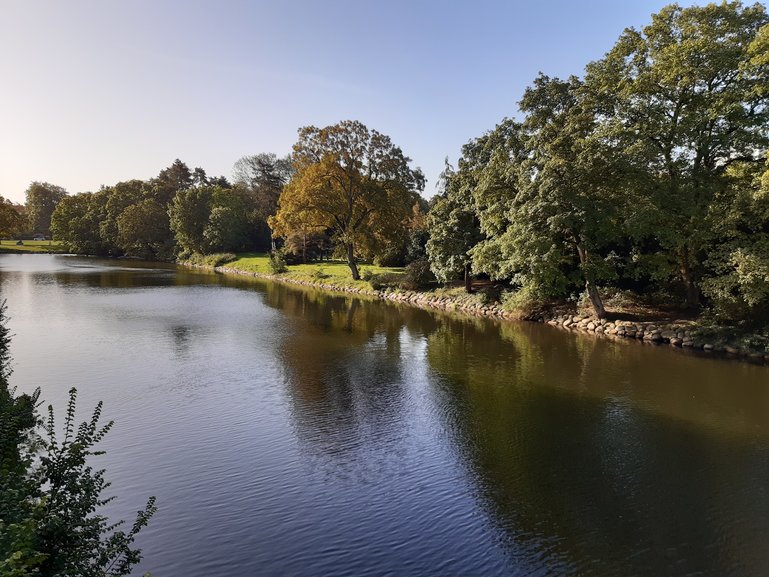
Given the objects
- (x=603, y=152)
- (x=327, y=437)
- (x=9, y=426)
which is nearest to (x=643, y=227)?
(x=603, y=152)

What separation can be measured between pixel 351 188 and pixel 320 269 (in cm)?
1273

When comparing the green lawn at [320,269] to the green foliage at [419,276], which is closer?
the green foliage at [419,276]

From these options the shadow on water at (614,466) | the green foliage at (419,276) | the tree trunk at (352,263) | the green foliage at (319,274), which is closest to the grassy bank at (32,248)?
the green foliage at (319,274)

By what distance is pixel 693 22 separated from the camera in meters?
25.9

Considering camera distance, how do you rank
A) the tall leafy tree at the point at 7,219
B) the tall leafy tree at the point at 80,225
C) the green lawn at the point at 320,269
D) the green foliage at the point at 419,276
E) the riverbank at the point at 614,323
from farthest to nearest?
1. the tall leafy tree at the point at 80,225
2. the tall leafy tree at the point at 7,219
3. the green lawn at the point at 320,269
4. the green foliage at the point at 419,276
5. the riverbank at the point at 614,323

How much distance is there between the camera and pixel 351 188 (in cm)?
4862

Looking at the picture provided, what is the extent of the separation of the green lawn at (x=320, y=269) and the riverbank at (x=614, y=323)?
293cm

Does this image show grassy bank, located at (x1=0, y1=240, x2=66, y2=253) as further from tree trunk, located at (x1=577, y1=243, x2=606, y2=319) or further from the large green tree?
tree trunk, located at (x1=577, y1=243, x2=606, y2=319)

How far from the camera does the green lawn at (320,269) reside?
168 feet

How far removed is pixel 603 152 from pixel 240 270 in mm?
49333

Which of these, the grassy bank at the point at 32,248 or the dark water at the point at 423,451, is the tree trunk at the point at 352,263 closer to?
the dark water at the point at 423,451

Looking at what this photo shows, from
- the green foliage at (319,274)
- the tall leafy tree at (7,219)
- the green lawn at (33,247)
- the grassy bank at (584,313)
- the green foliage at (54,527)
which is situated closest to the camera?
the green foliage at (54,527)

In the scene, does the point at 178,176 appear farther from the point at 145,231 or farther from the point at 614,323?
the point at 614,323

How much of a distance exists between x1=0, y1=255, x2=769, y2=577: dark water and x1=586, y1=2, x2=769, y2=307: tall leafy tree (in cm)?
639
